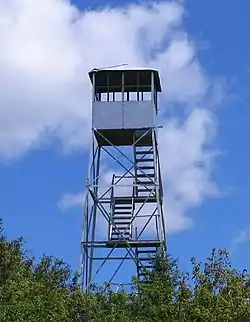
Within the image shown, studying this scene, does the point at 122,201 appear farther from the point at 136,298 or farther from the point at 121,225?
the point at 136,298

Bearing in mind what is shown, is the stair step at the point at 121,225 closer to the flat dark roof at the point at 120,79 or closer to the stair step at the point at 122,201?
the stair step at the point at 122,201

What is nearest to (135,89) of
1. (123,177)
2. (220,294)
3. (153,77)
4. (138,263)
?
(153,77)

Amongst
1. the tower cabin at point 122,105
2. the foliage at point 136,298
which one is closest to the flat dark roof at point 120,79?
the tower cabin at point 122,105

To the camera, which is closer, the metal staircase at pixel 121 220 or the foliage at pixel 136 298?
the foliage at pixel 136 298

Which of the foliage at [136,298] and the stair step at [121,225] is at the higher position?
the stair step at [121,225]

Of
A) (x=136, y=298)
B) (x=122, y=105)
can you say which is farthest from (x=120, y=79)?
(x=136, y=298)

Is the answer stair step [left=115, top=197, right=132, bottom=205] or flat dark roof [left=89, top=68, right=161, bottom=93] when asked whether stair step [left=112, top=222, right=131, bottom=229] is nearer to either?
stair step [left=115, top=197, right=132, bottom=205]

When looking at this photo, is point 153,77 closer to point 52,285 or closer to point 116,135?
point 116,135

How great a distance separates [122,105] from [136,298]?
36.9 ft

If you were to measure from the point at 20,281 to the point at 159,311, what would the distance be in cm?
537

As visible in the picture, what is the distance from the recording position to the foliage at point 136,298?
99.8 feet

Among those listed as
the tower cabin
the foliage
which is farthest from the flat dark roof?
the foliage

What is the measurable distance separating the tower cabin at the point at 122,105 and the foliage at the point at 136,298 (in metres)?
7.99


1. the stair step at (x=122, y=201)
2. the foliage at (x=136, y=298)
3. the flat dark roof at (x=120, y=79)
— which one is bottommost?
the foliage at (x=136, y=298)
